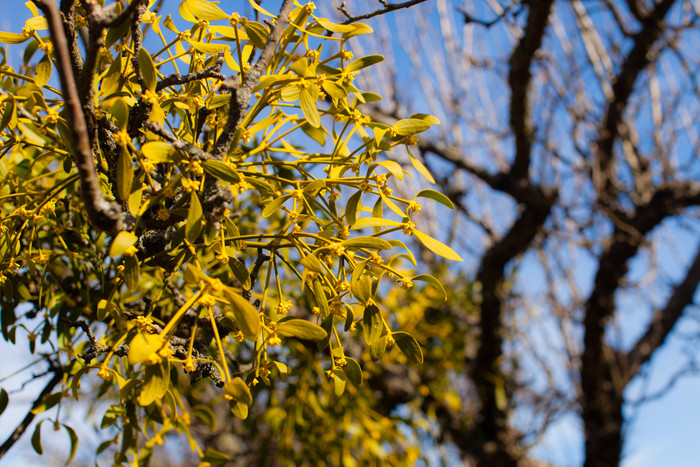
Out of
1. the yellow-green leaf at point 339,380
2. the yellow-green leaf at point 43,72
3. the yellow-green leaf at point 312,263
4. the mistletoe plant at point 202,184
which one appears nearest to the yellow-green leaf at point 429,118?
the mistletoe plant at point 202,184

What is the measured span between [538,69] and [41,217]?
2.89 metres

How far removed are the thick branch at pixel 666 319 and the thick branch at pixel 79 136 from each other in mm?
2296

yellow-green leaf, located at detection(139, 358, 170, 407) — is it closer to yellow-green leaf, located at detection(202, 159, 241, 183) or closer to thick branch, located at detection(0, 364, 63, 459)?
yellow-green leaf, located at detection(202, 159, 241, 183)

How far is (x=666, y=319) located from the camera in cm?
220

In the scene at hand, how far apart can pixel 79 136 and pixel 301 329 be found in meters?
0.26

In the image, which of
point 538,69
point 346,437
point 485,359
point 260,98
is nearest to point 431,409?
point 485,359

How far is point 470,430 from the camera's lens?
2.12 metres

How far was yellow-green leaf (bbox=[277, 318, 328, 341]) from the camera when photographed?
49cm

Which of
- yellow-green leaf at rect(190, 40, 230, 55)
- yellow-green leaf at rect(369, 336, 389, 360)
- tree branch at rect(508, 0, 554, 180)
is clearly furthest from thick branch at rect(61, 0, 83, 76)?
tree branch at rect(508, 0, 554, 180)

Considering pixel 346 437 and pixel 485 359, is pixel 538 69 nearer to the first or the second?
pixel 485 359

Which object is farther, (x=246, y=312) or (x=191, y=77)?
(x=191, y=77)

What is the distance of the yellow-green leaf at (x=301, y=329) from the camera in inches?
19.3

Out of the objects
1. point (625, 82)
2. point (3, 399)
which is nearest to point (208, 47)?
point (3, 399)

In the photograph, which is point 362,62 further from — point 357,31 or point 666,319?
point 666,319
